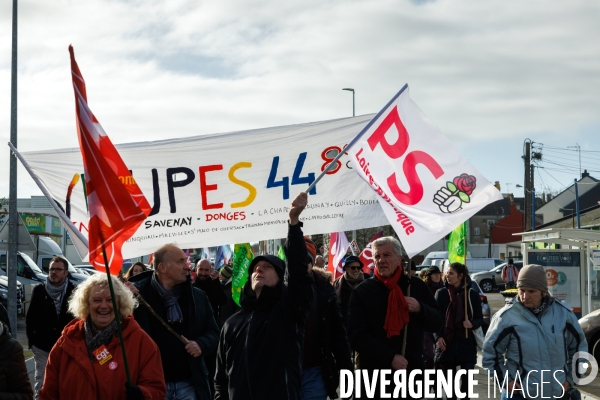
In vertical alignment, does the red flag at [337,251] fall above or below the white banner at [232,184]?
below

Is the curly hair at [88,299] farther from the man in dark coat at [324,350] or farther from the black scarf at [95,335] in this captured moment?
the man in dark coat at [324,350]

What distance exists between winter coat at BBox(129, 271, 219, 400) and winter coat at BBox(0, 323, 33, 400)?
3.66 feet

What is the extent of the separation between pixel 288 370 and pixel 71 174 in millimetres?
3443

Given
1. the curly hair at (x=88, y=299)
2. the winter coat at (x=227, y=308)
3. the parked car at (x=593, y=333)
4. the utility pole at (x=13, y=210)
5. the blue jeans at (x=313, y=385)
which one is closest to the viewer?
the curly hair at (x=88, y=299)

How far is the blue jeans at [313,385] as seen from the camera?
6.43m

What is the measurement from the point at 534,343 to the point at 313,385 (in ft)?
5.27

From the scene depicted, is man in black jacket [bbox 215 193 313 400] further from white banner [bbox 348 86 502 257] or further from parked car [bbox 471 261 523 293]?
parked car [bbox 471 261 523 293]

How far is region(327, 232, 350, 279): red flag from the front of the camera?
666 inches

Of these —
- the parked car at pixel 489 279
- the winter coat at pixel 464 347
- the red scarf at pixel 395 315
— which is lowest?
the parked car at pixel 489 279

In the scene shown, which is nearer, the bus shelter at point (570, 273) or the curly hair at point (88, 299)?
the curly hair at point (88, 299)

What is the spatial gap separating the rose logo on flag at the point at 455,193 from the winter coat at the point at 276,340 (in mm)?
2287

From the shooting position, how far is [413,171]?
7.38m

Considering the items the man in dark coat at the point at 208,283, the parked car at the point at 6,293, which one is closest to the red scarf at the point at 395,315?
the man in dark coat at the point at 208,283

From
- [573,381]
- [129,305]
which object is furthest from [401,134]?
[129,305]
